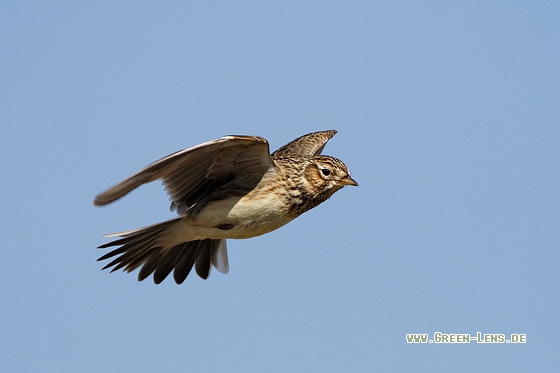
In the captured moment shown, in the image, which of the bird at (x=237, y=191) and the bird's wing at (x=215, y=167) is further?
the bird at (x=237, y=191)

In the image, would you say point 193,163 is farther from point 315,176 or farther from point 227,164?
point 315,176

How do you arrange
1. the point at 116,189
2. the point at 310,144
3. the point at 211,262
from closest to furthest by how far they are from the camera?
the point at 116,189, the point at 211,262, the point at 310,144

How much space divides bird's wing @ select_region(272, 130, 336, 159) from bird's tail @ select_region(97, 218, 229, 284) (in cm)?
181

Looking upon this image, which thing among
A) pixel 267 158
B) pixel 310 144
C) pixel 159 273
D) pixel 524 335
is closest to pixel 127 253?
pixel 159 273

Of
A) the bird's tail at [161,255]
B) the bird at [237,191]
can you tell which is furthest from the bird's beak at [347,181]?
the bird's tail at [161,255]

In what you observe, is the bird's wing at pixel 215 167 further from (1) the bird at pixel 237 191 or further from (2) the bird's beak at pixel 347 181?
(2) the bird's beak at pixel 347 181

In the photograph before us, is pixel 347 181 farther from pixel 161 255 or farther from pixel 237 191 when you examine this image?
pixel 161 255

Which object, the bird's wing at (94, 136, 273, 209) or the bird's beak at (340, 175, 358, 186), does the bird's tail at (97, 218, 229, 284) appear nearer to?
the bird's wing at (94, 136, 273, 209)

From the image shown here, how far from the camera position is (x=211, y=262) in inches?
489

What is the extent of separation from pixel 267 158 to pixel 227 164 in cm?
45

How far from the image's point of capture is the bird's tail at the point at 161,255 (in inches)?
442

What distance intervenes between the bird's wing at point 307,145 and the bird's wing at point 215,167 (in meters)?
2.68

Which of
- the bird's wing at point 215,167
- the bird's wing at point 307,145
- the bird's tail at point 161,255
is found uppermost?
the bird's wing at point 307,145

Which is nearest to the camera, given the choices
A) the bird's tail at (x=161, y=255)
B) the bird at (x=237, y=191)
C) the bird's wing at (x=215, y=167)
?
the bird's wing at (x=215, y=167)
